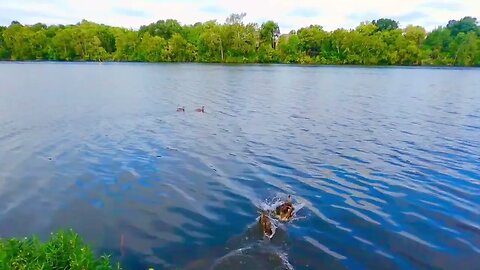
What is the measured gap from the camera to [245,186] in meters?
14.1

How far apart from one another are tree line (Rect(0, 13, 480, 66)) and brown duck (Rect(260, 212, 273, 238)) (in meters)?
127

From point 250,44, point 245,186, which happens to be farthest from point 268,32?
point 245,186

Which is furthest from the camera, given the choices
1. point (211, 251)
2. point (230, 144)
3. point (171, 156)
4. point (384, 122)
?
point (384, 122)

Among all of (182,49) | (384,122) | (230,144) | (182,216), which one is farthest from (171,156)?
(182,49)

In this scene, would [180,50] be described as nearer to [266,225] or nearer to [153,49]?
[153,49]

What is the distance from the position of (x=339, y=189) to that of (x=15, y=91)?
41065 mm

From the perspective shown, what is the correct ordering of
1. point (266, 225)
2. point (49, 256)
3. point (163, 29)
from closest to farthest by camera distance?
point (49, 256)
point (266, 225)
point (163, 29)

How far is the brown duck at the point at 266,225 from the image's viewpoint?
10.5 meters

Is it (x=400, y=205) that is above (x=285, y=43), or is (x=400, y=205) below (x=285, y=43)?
below

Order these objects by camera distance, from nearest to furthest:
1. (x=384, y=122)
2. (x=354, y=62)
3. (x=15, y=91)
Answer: (x=384, y=122) < (x=15, y=91) < (x=354, y=62)

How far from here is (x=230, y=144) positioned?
2062 cm

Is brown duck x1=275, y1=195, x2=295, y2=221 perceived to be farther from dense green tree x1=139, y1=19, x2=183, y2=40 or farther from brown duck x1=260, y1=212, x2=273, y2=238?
dense green tree x1=139, y1=19, x2=183, y2=40

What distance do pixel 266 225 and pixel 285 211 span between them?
3.61ft

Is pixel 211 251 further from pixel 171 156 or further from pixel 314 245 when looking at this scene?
pixel 171 156
